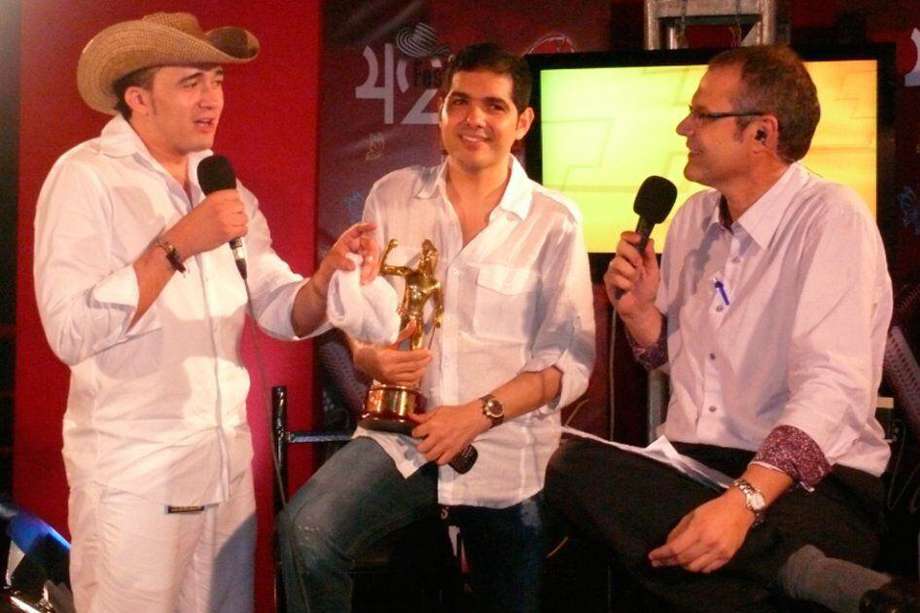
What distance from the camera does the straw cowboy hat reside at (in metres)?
2.86

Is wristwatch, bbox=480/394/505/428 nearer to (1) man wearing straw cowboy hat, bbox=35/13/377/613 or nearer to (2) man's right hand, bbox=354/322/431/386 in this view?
(2) man's right hand, bbox=354/322/431/386

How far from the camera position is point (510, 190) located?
316 centimetres

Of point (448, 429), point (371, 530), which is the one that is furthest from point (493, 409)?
point (371, 530)

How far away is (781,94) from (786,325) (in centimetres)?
55

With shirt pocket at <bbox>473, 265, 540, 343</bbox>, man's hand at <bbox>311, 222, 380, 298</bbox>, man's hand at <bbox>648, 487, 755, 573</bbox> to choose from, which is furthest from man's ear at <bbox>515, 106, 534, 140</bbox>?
man's hand at <bbox>648, 487, 755, 573</bbox>

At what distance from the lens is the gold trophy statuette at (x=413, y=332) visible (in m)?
2.85

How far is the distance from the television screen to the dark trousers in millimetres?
2154

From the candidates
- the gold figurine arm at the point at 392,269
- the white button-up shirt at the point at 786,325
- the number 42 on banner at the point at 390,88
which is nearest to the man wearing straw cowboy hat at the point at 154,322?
the gold figurine arm at the point at 392,269

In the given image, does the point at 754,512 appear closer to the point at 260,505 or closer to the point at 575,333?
the point at 575,333

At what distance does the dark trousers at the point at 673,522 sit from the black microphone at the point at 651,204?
57 cm

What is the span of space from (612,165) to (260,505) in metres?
1.96

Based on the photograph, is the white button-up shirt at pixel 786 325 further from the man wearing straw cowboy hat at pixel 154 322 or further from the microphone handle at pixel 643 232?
the man wearing straw cowboy hat at pixel 154 322

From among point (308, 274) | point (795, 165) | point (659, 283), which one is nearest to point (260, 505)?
point (308, 274)

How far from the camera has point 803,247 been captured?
2537 mm
